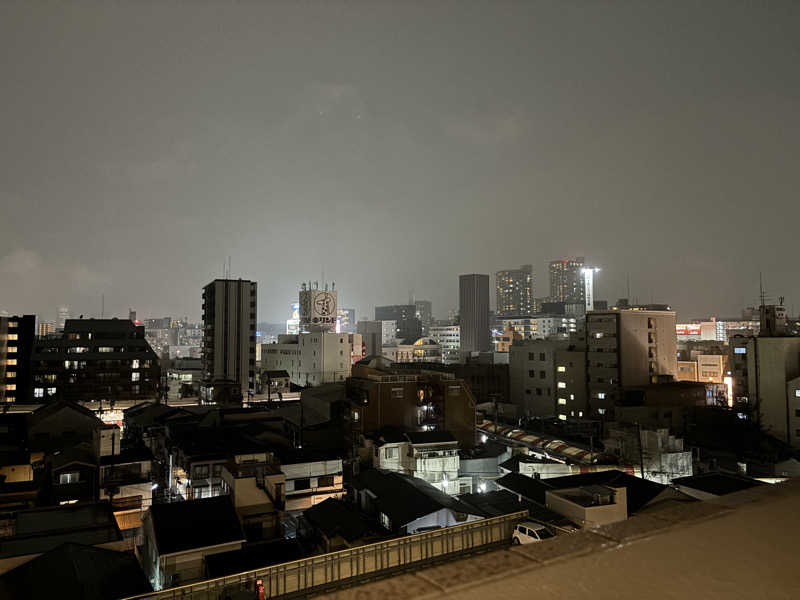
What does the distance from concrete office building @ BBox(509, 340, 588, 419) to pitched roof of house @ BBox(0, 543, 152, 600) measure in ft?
90.7

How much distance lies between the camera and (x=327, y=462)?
16766 mm

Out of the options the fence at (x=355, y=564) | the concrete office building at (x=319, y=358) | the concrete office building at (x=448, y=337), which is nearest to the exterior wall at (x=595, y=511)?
the fence at (x=355, y=564)

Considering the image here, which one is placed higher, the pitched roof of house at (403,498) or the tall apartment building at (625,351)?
the tall apartment building at (625,351)

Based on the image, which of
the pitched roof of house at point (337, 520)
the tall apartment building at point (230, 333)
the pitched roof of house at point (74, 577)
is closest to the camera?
the pitched roof of house at point (74, 577)

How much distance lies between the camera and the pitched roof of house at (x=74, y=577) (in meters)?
7.39

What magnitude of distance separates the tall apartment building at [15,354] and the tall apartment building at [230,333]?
13067 mm

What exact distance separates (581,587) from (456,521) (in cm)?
1037

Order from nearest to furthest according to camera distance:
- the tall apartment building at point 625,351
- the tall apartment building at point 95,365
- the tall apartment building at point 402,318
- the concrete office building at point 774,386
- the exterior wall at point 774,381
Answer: the concrete office building at point 774,386 → the exterior wall at point 774,381 → the tall apartment building at point 625,351 → the tall apartment building at point 95,365 → the tall apartment building at point 402,318

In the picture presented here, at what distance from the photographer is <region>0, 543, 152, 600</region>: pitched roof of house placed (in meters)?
7.39

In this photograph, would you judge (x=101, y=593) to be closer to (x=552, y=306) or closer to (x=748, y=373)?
(x=748, y=373)

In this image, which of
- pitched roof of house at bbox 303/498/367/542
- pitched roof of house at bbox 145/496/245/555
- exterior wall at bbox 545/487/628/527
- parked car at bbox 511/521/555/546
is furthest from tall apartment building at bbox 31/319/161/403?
parked car at bbox 511/521/555/546

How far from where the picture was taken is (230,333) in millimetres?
43406

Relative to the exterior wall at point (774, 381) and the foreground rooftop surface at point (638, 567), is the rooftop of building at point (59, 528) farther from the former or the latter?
the exterior wall at point (774, 381)

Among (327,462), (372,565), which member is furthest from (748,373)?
(372,565)
